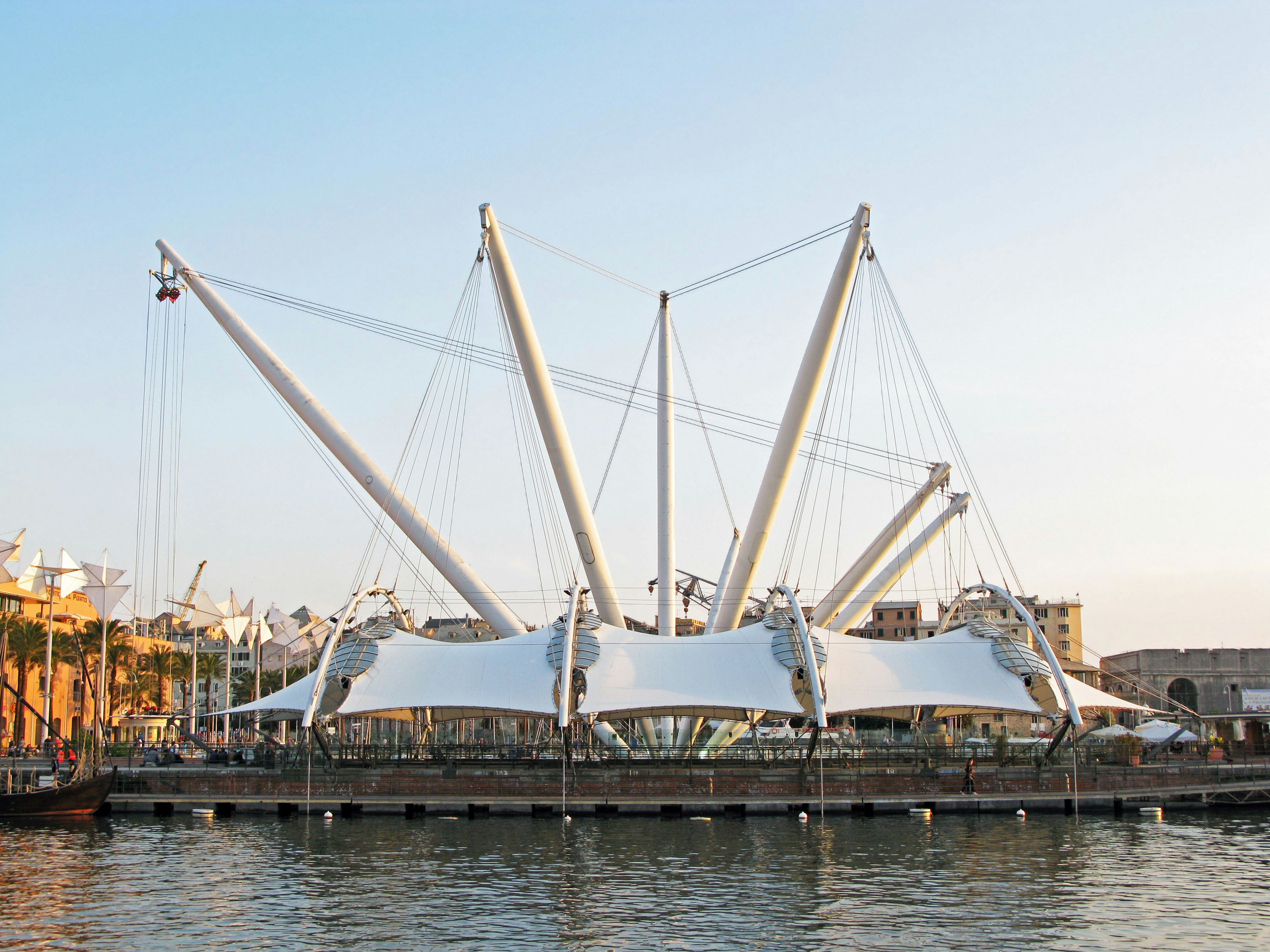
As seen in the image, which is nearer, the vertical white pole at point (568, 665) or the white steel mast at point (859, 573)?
the vertical white pole at point (568, 665)

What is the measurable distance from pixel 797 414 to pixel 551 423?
12369 millimetres

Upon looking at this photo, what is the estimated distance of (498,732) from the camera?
256ft

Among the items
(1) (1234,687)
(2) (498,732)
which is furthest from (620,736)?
(1) (1234,687)

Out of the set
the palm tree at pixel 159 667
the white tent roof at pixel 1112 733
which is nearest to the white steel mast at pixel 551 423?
the white tent roof at pixel 1112 733

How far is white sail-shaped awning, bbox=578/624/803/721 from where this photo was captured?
1873 inches

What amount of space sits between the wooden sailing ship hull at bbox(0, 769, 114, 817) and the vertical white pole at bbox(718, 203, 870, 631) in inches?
1214

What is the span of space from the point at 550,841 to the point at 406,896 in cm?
1008

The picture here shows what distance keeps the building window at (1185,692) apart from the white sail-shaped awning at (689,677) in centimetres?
6300

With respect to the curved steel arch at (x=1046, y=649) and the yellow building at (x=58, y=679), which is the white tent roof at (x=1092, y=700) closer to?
the curved steel arch at (x=1046, y=649)

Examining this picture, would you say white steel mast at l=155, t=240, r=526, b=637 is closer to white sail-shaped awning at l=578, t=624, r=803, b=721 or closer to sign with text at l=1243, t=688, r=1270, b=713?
white sail-shaped awning at l=578, t=624, r=803, b=721

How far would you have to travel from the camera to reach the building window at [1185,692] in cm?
9925

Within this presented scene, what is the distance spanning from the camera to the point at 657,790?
45500 millimetres

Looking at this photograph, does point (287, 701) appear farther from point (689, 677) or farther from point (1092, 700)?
point (1092, 700)

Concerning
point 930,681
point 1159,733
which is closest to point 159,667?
point 930,681
